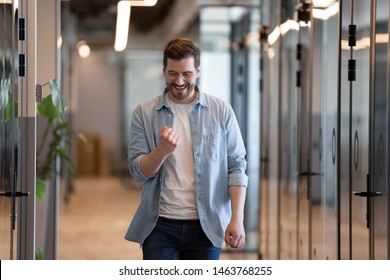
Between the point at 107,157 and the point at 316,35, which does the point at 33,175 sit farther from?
the point at 107,157

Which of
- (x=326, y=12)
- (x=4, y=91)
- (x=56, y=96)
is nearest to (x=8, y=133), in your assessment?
(x=4, y=91)

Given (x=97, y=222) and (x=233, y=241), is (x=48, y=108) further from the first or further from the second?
(x=97, y=222)

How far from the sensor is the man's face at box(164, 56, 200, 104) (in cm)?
315

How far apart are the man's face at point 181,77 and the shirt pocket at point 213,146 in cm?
17

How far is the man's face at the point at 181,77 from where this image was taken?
3146mm

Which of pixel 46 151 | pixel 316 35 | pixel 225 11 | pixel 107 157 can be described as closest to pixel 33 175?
pixel 316 35

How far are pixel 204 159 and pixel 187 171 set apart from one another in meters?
0.07

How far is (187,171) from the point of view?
3145mm

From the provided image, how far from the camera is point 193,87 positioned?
3.19m

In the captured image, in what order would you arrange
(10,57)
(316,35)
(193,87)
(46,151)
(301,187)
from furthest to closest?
1. (46,151)
2. (301,187)
3. (316,35)
4. (10,57)
5. (193,87)

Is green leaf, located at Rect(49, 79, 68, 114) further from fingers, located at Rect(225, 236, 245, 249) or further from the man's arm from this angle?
fingers, located at Rect(225, 236, 245, 249)

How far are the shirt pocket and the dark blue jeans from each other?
243mm

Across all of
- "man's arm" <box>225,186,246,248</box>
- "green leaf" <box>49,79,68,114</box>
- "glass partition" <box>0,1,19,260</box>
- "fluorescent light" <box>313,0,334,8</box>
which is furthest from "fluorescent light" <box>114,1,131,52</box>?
"man's arm" <box>225,186,246,248</box>
